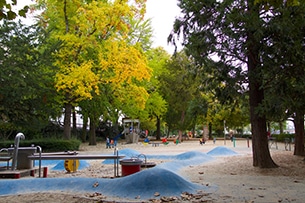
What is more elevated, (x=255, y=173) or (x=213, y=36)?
(x=213, y=36)

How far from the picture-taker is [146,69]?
22.7 m

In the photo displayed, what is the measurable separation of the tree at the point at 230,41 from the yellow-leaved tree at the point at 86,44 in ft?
31.1

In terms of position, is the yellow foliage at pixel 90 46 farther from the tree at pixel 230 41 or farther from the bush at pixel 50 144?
the tree at pixel 230 41

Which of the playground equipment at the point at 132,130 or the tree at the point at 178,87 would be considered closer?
the playground equipment at the point at 132,130

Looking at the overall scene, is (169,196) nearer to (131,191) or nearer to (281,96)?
(131,191)

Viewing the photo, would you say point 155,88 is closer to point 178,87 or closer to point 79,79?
point 178,87

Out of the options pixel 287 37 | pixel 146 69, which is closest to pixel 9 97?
pixel 146 69

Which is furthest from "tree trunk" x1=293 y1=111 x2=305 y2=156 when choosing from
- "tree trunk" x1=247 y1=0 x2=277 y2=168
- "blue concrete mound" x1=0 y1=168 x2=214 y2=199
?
"blue concrete mound" x1=0 y1=168 x2=214 y2=199

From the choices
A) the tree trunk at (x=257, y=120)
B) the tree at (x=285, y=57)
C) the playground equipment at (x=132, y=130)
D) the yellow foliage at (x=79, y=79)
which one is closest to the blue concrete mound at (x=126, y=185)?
the tree at (x=285, y=57)

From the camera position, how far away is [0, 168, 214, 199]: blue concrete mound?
696cm

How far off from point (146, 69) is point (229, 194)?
54.1ft

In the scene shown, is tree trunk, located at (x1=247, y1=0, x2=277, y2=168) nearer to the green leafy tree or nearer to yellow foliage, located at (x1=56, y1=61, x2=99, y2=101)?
yellow foliage, located at (x1=56, y1=61, x2=99, y2=101)

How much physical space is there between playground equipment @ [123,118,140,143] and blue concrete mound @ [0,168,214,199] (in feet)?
91.0

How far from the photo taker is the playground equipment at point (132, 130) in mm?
35750
